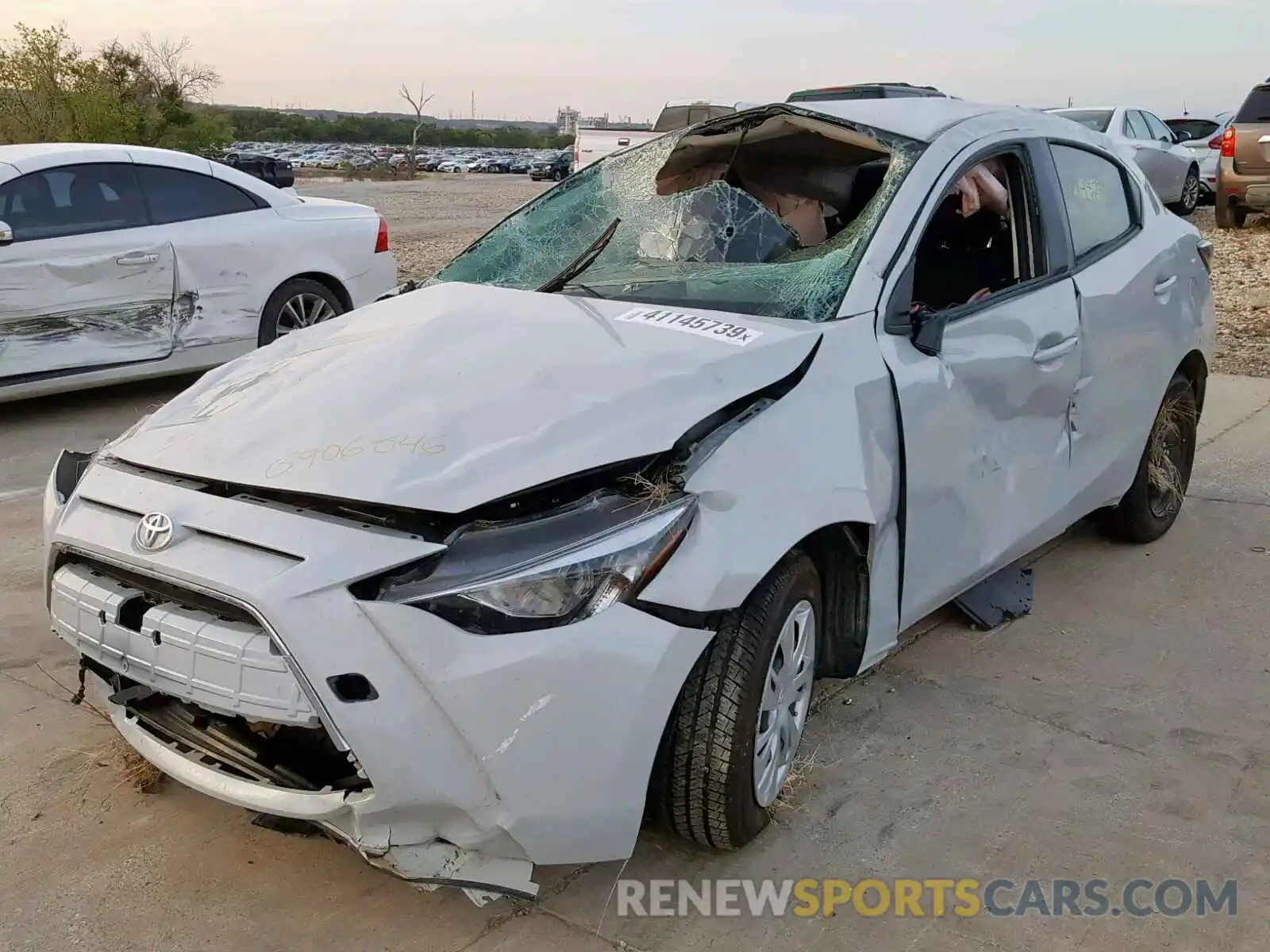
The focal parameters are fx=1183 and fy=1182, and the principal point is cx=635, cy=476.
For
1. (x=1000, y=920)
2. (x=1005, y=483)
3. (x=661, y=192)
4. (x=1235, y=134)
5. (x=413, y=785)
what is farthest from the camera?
(x=1235, y=134)

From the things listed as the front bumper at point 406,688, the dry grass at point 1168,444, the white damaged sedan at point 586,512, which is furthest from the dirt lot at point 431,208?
the front bumper at point 406,688

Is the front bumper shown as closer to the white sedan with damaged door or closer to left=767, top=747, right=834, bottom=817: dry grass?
left=767, top=747, right=834, bottom=817: dry grass

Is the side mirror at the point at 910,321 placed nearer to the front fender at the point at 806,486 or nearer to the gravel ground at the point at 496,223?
the front fender at the point at 806,486

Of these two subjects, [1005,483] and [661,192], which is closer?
[1005,483]

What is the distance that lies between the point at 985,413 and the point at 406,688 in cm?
185

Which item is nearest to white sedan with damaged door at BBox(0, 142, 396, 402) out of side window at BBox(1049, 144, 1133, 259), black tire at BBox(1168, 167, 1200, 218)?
side window at BBox(1049, 144, 1133, 259)

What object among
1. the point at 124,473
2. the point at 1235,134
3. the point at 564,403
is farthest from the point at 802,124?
the point at 1235,134

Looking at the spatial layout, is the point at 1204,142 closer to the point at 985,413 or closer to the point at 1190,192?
the point at 1190,192

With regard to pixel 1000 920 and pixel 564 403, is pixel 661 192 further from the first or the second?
pixel 1000 920

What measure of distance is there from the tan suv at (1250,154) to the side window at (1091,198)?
10632mm

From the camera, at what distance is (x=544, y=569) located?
2.16 metres

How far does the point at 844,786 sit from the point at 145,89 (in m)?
35.6

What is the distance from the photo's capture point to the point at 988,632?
3.91 metres

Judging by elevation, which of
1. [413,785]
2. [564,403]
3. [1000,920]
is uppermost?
[564,403]
